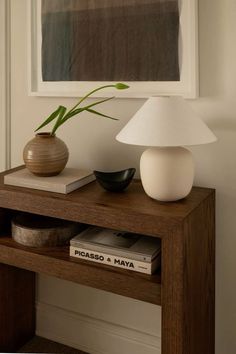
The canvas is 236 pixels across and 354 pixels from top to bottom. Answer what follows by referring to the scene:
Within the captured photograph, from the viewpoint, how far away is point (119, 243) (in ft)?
3.66

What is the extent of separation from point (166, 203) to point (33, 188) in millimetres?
390

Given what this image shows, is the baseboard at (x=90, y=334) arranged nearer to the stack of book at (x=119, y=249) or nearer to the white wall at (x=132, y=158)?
the white wall at (x=132, y=158)

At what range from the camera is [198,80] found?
116 cm

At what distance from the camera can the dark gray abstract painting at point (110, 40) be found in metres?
1.19

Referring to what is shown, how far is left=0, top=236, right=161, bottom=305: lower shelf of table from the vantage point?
1028mm

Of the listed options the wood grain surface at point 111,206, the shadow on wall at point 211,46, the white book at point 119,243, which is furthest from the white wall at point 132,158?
the white book at point 119,243

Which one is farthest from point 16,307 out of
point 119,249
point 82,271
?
point 119,249

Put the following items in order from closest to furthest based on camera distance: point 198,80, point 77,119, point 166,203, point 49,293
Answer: point 166,203 → point 198,80 → point 77,119 → point 49,293

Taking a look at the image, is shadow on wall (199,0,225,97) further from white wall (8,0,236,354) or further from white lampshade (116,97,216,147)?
white lampshade (116,97,216,147)

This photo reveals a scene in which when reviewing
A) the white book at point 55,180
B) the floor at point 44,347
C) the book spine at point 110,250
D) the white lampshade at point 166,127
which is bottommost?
the floor at point 44,347

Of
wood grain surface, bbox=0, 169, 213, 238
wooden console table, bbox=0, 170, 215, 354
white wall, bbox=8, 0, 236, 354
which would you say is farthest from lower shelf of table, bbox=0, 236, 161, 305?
white wall, bbox=8, 0, 236, 354

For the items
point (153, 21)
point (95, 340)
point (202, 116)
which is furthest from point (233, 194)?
point (95, 340)

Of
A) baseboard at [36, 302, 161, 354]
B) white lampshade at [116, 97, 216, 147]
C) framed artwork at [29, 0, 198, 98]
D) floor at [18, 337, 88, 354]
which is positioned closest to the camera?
white lampshade at [116, 97, 216, 147]

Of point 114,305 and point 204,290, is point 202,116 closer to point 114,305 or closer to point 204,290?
point 204,290
